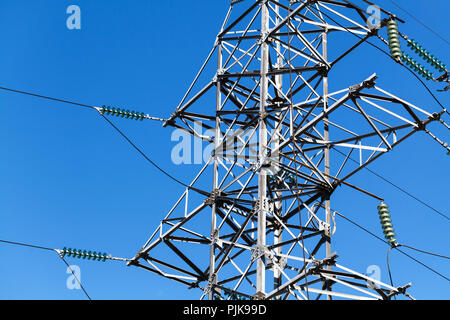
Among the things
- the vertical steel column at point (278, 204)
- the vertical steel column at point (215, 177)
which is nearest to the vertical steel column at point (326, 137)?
the vertical steel column at point (278, 204)

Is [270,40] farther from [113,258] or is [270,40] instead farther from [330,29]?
[113,258]

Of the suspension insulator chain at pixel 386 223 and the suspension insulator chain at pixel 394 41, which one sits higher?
the suspension insulator chain at pixel 394 41

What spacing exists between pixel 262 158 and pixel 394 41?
17.6 ft

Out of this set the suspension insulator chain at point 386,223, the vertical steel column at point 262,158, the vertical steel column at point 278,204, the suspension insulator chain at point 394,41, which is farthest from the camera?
the vertical steel column at point 278,204

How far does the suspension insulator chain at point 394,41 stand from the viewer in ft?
80.3

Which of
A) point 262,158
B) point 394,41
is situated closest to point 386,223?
point 262,158

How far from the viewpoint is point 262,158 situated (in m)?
25.3

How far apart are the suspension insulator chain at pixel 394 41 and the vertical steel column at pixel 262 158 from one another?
4.35 m

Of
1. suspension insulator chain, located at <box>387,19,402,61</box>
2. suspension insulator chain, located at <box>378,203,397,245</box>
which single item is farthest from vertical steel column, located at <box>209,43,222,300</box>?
suspension insulator chain, located at <box>387,19,402,61</box>

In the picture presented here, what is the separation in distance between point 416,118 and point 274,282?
7.23 metres

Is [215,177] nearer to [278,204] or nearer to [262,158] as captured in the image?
[262,158]

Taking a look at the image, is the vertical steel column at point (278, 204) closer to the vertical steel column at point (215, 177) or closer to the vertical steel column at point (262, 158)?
the vertical steel column at point (262, 158)

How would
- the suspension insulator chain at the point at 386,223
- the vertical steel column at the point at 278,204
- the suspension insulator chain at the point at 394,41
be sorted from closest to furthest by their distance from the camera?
the suspension insulator chain at the point at 386,223 < the suspension insulator chain at the point at 394,41 < the vertical steel column at the point at 278,204
